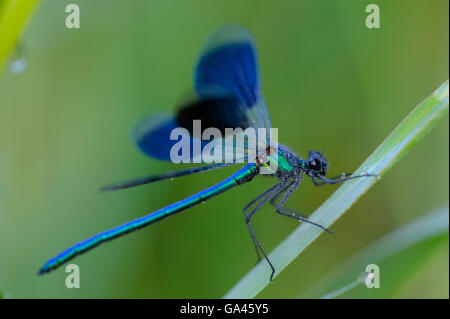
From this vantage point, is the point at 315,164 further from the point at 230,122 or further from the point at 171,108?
the point at 171,108

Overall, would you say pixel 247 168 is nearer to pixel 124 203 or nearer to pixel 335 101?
pixel 124 203

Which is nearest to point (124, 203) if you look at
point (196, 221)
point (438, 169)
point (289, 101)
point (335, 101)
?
point (196, 221)

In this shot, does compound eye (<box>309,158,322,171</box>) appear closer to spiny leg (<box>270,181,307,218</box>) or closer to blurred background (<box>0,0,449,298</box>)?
spiny leg (<box>270,181,307,218</box>)

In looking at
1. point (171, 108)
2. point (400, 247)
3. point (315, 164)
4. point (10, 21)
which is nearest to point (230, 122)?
point (315, 164)

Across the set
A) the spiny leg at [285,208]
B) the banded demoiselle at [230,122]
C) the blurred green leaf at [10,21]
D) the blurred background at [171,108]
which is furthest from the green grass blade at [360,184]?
the blurred background at [171,108]
